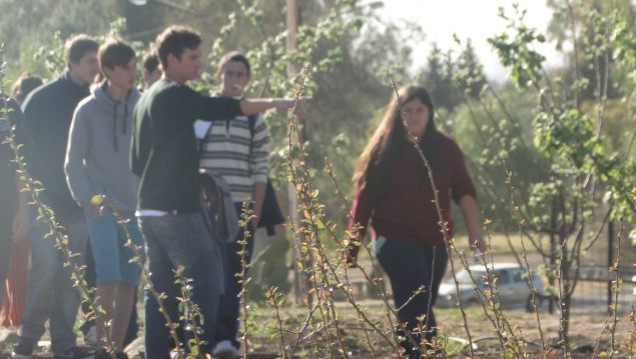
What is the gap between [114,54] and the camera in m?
7.38

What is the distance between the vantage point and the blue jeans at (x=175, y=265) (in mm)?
6488

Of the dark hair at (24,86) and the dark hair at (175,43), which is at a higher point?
the dark hair at (24,86)

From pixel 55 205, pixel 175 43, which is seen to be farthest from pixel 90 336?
pixel 175 43

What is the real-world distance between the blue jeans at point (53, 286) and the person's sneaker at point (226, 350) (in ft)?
Result: 2.96

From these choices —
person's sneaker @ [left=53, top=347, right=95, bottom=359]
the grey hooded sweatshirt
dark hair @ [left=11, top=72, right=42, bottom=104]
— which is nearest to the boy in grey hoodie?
the grey hooded sweatshirt

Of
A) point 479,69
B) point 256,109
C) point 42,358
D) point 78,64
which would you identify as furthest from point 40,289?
point 479,69

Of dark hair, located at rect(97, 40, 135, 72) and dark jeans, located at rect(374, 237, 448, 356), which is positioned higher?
dark hair, located at rect(97, 40, 135, 72)

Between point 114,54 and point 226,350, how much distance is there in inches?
69.6

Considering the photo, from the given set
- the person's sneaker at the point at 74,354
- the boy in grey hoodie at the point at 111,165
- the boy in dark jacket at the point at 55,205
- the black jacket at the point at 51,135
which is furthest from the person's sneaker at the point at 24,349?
the black jacket at the point at 51,135

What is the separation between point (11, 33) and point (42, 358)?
1469 centimetres

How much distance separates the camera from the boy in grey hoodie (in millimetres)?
7422

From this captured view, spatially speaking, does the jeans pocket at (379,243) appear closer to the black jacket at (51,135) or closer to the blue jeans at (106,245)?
the blue jeans at (106,245)

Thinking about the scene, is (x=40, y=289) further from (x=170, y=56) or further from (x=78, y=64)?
(x=170, y=56)

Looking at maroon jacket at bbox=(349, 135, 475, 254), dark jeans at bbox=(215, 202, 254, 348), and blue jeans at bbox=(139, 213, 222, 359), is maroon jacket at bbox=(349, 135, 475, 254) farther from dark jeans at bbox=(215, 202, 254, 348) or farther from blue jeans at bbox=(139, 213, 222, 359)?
dark jeans at bbox=(215, 202, 254, 348)
